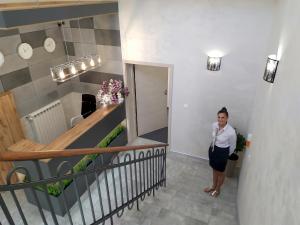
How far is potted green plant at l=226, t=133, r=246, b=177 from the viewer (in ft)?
14.5

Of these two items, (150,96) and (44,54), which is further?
(150,96)

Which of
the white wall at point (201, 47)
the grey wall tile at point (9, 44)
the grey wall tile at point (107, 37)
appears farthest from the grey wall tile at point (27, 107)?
the white wall at point (201, 47)

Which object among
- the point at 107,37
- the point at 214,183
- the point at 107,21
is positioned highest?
the point at 107,21

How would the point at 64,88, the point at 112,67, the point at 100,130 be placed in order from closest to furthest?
the point at 100,130, the point at 112,67, the point at 64,88

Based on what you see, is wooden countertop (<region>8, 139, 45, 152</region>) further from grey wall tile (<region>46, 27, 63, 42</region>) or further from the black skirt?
the black skirt

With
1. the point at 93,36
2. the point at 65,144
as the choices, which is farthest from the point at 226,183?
the point at 93,36

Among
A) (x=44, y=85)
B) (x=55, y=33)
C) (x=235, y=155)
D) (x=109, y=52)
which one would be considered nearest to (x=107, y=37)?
(x=109, y=52)

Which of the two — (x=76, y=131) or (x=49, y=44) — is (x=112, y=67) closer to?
(x=49, y=44)

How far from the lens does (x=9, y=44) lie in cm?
420

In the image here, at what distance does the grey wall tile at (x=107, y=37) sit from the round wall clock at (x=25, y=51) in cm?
142

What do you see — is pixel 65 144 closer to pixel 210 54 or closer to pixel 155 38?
pixel 155 38

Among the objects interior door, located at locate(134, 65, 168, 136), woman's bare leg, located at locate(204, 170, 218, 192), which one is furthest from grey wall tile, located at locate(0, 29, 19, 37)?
woman's bare leg, located at locate(204, 170, 218, 192)

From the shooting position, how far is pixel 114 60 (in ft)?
17.4

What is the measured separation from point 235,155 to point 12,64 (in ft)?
15.5
